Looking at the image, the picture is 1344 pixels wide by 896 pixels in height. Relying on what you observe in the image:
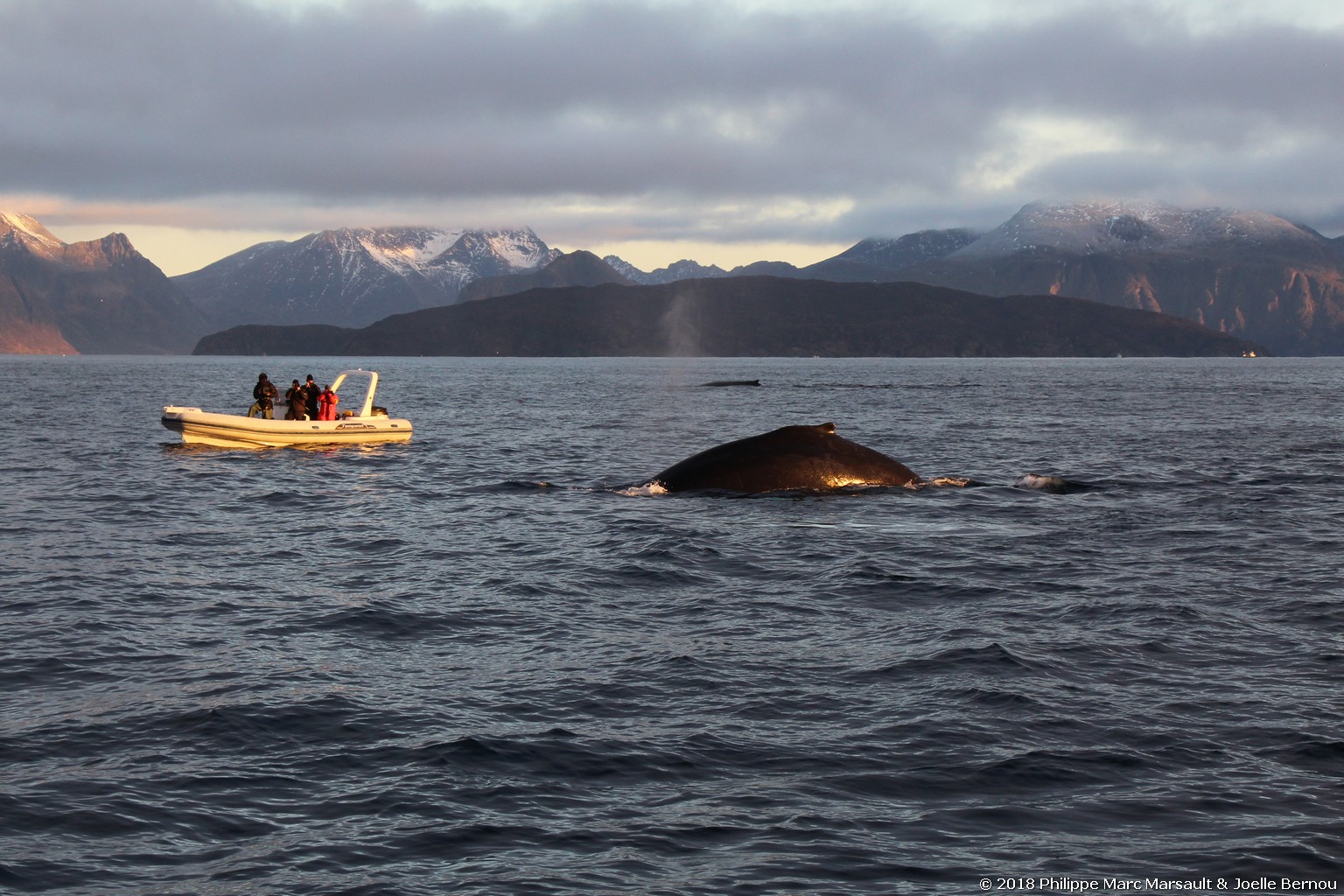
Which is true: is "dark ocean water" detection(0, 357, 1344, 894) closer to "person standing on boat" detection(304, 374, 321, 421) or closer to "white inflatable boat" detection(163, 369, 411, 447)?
"white inflatable boat" detection(163, 369, 411, 447)

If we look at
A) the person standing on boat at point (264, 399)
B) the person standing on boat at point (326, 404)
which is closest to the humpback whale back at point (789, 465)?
the person standing on boat at point (326, 404)

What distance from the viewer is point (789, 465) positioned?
25.0 m

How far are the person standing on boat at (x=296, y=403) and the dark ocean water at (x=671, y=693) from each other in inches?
624

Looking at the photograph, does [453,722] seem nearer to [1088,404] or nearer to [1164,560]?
[1164,560]

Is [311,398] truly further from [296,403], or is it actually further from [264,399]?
[264,399]

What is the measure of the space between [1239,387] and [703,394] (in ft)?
173

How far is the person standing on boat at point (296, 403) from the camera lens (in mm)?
43656

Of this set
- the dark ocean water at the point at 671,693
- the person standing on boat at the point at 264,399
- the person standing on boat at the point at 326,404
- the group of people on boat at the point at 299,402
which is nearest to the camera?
the dark ocean water at the point at 671,693

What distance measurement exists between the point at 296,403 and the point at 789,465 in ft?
A: 78.2

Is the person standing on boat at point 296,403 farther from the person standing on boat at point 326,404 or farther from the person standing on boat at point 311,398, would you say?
the person standing on boat at point 326,404

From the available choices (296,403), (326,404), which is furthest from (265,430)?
(326,404)

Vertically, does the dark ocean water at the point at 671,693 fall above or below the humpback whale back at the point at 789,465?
below

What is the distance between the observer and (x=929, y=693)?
12500 mm

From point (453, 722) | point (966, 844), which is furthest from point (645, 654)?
point (966, 844)
